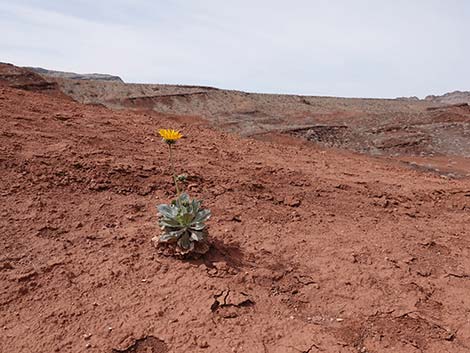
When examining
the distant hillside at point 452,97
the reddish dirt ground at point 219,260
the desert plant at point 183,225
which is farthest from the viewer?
the distant hillside at point 452,97

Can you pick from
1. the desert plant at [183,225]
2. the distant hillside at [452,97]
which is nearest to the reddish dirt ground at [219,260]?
the desert plant at [183,225]

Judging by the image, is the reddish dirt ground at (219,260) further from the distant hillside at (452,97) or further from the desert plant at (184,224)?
the distant hillside at (452,97)

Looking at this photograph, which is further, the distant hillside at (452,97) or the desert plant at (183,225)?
the distant hillside at (452,97)

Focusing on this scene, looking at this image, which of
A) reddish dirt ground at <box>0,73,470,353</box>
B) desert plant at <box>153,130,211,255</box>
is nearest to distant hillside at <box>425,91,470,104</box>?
reddish dirt ground at <box>0,73,470,353</box>

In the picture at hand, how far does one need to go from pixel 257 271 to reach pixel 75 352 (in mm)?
1162

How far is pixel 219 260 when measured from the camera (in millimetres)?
2908

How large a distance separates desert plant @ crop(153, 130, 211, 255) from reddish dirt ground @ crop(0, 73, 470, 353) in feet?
0.32

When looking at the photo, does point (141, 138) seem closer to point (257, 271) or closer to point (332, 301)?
point (257, 271)

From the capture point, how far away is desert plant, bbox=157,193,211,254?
2.85 meters

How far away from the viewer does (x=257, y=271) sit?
287cm

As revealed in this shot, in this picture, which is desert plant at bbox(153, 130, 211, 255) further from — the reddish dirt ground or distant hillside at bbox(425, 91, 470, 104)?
distant hillside at bbox(425, 91, 470, 104)

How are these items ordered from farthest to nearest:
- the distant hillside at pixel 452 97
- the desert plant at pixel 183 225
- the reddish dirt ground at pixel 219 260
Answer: the distant hillside at pixel 452 97, the desert plant at pixel 183 225, the reddish dirt ground at pixel 219 260

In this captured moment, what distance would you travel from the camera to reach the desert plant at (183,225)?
2.84 metres

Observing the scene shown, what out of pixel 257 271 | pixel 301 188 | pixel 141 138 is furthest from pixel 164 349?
pixel 141 138
